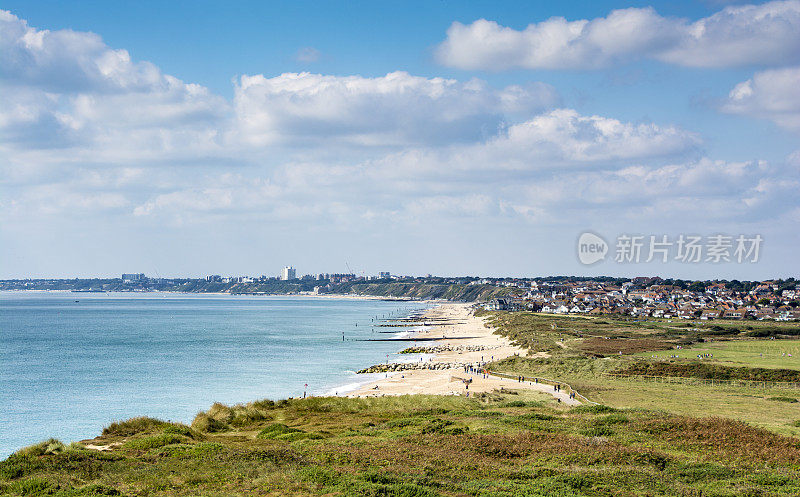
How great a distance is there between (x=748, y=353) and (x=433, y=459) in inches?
3153

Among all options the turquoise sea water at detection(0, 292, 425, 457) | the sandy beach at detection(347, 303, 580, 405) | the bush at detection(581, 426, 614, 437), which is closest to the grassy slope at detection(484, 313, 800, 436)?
the sandy beach at detection(347, 303, 580, 405)

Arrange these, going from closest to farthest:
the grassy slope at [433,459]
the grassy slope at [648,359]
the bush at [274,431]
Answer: the grassy slope at [433,459], the bush at [274,431], the grassy slope at [648,359]

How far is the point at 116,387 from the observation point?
2685 inches

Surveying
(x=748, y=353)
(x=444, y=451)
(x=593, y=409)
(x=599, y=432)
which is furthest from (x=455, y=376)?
(x=748, y=353)

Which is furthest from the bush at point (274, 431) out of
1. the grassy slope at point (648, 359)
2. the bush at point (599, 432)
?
the grassy slope at point (648, 359)

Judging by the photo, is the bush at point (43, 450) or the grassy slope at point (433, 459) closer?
the grassy slope at point (433, 459)

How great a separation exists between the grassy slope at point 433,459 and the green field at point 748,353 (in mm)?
47321

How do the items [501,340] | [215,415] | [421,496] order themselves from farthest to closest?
[501,340] < [215,415] < [421,496]

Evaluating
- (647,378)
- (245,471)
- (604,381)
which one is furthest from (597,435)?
(647,378)

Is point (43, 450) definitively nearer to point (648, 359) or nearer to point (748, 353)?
point (648, 359)

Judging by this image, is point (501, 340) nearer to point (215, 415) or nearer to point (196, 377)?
point (196, 377)

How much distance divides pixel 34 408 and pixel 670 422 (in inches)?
2099

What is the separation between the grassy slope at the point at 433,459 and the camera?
22641mm

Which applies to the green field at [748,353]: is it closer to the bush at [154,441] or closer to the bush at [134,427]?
the bush at [134,427]
